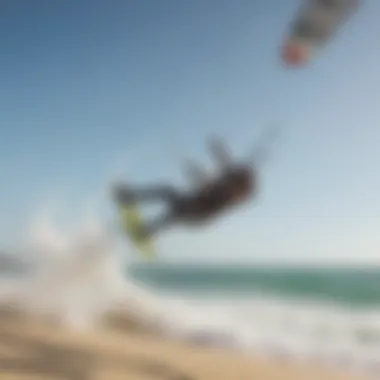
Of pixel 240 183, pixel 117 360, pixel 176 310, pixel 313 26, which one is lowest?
pixel 117 360

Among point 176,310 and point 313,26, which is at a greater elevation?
point 313,26

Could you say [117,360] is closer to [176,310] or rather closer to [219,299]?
[176,310]

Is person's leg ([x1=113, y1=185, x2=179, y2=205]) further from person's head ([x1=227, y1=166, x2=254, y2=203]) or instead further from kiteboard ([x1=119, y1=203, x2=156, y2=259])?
person's head ([x1=227, y1=166, x2=254, y2=203])

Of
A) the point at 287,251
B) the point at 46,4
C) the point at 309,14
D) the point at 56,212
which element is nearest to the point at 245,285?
the point at 287,251

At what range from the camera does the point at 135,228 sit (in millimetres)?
1730

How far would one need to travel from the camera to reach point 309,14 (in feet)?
5.64

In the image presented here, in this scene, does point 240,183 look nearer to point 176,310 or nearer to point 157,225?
point 157,225

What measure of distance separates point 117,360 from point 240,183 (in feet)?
1.71

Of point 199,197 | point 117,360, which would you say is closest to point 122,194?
point 199,197

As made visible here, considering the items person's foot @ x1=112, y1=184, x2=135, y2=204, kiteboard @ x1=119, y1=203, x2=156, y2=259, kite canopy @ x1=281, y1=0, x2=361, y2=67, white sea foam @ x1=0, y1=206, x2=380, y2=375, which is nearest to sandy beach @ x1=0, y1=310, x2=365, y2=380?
white sea foam @ x1=0, y1=206, x2=380, y2=375

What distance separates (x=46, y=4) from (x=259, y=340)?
1011 mm

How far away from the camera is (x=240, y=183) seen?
5.65 feet

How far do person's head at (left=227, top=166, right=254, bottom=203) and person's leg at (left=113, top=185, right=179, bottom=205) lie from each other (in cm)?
14

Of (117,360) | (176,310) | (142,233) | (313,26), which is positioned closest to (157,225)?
(142,233)
